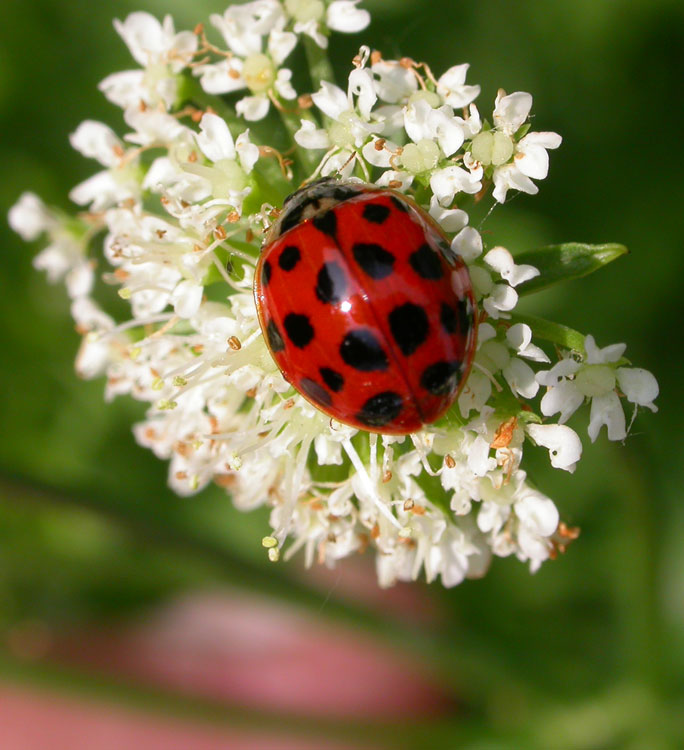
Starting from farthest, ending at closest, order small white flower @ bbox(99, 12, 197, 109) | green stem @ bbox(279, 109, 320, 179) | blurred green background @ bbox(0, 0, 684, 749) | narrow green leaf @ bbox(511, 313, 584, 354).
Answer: blurred green background @ bbox(0, 0, 684, 749) → small white flower @ bbox(99, 12, 197, 109) → green stem @ bbox(279, 109, 320, 179) → narrow green leaf @ bbox(511, 313, 584, 354)

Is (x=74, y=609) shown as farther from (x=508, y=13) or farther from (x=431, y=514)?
(x=508, y=13)

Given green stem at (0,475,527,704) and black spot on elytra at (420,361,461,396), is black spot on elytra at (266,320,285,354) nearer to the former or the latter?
black spot on elytra at (420,361,461,396)

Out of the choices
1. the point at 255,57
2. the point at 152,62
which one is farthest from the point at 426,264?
the point at 152,62

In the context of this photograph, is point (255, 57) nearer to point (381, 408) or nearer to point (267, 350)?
point (267, 350)

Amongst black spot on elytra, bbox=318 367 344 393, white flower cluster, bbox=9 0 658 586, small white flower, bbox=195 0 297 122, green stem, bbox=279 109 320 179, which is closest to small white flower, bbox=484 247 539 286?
white flower cluster, bbox=9 0 658 586

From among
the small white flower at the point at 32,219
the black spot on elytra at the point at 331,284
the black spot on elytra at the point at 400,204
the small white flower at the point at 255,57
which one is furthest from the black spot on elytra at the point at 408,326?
the small white flower at the point at 32,219

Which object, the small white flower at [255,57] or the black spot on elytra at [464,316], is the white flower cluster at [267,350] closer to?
the small white flower at [255,57]

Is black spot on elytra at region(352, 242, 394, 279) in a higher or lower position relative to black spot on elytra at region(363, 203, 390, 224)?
lower
